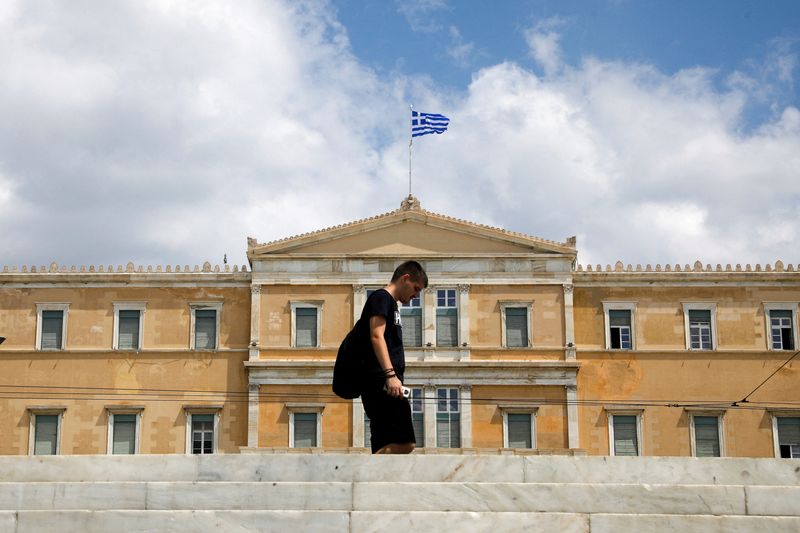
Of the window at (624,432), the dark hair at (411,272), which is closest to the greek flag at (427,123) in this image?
the window at (624,432)

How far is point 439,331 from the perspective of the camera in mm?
37188

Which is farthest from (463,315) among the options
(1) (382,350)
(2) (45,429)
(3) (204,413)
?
(1) (382,350)

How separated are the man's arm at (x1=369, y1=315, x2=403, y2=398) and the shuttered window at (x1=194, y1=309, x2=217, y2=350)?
2688cm

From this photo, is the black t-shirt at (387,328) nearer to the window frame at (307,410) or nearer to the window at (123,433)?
the window frame at (307,410)

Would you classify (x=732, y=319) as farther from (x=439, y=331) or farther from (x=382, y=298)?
(x=382, y=298)

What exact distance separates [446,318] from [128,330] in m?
9.80

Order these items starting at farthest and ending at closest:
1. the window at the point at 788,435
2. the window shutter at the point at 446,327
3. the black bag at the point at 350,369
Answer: the window shutter at the point at 446,327 → the window at the point at 788,435 → the black bag at the point at 350,369

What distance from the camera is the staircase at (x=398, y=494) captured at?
10.2m

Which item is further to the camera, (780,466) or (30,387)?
(30,387)

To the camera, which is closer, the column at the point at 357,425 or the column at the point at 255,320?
the column at the point at 357,425

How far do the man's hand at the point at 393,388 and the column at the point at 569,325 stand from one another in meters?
26.3

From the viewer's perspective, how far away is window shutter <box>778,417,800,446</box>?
36.6 metres

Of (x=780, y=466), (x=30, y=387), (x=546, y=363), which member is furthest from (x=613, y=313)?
(x=780, y=466)

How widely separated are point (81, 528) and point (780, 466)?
6.13 m
